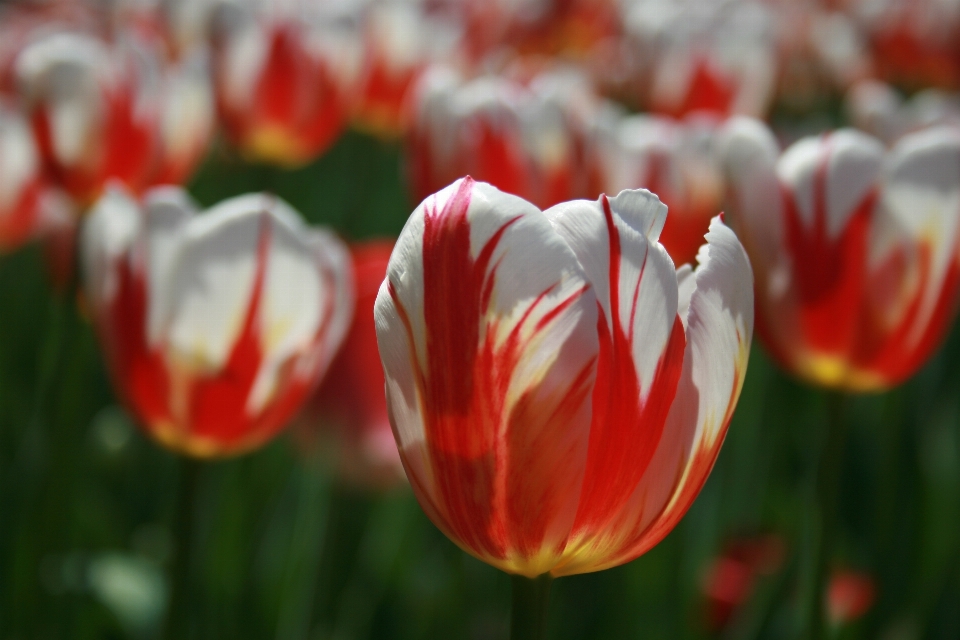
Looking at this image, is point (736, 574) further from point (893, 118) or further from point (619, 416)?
point (619, 416)

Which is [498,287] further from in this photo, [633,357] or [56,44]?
[56,44]

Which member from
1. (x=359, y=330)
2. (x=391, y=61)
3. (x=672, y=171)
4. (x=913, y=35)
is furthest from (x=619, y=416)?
(x=913, y=35)

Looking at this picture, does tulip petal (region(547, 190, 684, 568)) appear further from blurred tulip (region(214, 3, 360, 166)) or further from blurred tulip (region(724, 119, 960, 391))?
blurred tulip (region(214, 3, 360, 166))

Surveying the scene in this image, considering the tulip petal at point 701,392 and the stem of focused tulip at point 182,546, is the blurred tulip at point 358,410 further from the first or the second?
the tulip petal at point 701,392

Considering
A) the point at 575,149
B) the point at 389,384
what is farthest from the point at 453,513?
the point at 575,149

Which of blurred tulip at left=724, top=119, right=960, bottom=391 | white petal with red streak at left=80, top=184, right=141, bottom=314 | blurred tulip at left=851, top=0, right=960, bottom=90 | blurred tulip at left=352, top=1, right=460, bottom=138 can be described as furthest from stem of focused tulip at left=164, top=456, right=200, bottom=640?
blurred tulip at left=851, top=0, right=960, bottom=90

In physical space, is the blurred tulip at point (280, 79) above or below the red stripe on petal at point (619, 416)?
below

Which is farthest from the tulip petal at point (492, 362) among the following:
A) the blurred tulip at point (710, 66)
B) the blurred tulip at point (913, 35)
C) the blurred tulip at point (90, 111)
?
the blurred tulip at point (913, 35)

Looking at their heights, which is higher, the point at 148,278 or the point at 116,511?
the point at 148,278
